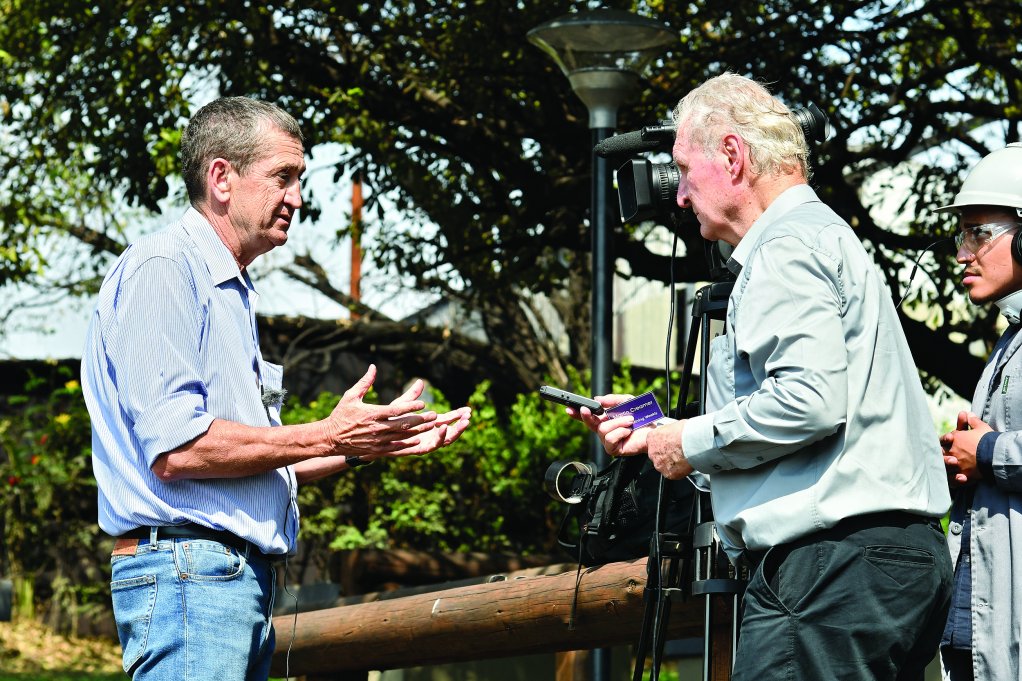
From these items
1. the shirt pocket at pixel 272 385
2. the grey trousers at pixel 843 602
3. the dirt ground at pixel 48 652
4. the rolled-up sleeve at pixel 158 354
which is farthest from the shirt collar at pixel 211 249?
the dirt ground at pixel 48 652

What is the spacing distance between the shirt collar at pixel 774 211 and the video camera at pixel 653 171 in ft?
1.07

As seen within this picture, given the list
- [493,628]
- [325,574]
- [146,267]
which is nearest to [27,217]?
[325,574]

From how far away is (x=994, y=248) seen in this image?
11.1 feet

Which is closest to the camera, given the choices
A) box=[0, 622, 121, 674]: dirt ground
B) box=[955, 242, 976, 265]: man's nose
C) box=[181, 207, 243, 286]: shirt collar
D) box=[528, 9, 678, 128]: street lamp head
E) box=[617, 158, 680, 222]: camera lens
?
box=[181, 207, 243, 286]: shirt collar

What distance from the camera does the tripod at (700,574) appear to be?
3117 millimetres

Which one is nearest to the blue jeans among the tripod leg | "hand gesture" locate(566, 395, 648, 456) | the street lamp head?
"hand gesture" locate(566, 395, 648, 456)

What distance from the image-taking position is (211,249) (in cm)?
312

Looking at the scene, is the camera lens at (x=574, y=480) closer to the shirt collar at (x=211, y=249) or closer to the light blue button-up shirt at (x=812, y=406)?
the light blue button-up shirt at (x=812, y=406)

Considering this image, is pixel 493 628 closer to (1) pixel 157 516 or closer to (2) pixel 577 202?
(1) pixel 157 516

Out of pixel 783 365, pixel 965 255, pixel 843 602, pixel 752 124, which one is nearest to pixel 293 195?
pixel 752 124

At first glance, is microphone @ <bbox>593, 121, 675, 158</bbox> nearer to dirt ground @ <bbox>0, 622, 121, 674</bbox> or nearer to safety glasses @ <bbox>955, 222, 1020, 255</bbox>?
safety glasses @ <bbox>955, 222, 1020, 255</bbox>

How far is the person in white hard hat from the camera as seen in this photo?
3.12 meters

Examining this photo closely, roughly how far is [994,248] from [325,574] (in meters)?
8.08

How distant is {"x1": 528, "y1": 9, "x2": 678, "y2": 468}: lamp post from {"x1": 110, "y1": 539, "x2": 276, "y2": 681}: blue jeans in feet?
10.8
